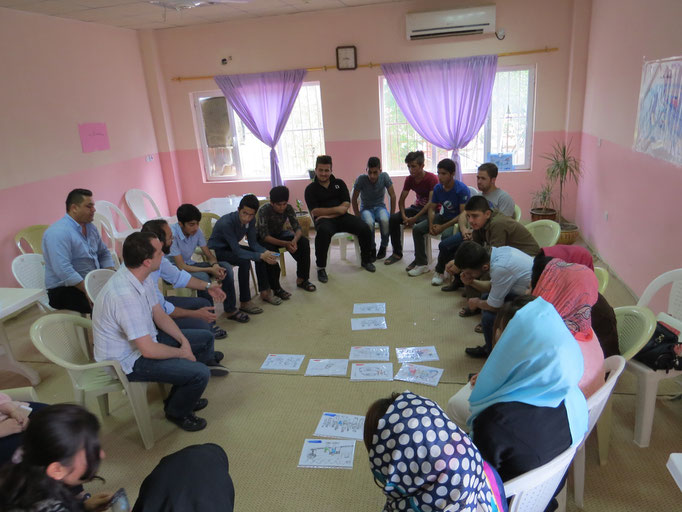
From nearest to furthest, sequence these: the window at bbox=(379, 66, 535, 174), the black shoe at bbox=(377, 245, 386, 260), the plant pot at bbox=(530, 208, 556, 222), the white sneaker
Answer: the white sneaker → the black shoe at bbox=(377, 245, 386, 260) → the plant pot at bbox=(530, 208, 556, 222) → the window at bbox=(379, 66, 535, 174)

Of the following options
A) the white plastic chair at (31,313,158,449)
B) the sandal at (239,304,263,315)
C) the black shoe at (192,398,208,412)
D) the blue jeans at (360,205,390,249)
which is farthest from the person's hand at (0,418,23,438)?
the blue jeans at (360,205,390,249)

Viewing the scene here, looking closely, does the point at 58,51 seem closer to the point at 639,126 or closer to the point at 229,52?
the point at 229,52

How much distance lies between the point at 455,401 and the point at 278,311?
2.27 m

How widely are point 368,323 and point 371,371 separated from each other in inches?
28.3

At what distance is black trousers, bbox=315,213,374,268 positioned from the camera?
4.69 metres

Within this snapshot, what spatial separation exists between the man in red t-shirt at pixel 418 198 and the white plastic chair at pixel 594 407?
122 inches

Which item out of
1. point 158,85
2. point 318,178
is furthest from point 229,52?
point 318,178

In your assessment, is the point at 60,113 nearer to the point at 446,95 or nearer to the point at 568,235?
the point at 446,95

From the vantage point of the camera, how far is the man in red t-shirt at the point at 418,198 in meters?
4.82

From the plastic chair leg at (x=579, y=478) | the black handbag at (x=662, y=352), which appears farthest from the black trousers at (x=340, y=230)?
the plastic chair leg at (x=579, y=478)

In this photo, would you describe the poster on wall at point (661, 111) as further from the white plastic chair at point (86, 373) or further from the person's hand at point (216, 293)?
the white plastic chair at point (86, 373)

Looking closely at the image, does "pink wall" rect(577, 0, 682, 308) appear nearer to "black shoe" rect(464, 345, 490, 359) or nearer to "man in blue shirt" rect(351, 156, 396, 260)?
"black shoe" rect(464, 345, 490, 359)

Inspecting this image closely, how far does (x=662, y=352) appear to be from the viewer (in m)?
2.08

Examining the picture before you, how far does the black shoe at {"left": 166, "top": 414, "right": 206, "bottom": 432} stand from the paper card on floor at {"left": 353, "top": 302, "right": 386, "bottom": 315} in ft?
5.43
